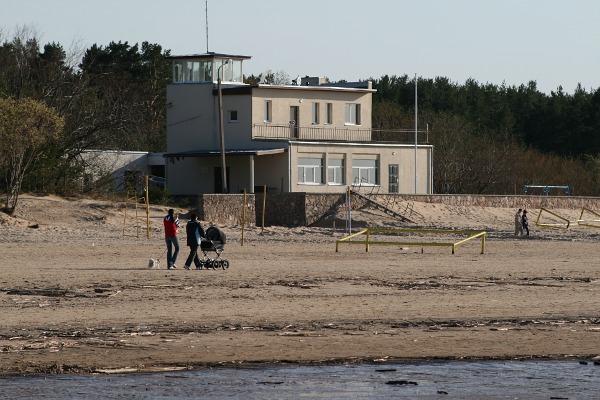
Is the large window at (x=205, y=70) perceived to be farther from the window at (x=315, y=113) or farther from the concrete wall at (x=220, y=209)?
the concrete wall at (x=220, y=209)

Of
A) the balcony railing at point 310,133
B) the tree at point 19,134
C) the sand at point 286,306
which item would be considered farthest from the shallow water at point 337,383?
the balcony railing at point 310,133

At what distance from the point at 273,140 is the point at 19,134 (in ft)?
59.0

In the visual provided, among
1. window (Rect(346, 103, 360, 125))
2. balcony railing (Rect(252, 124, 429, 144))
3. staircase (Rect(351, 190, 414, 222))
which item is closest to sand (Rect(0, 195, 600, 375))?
staircase (Rect(351, 190, 414, 222))

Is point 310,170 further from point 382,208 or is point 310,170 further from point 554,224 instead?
point 554,224

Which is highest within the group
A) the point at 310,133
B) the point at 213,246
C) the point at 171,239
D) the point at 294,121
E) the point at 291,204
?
the point at 294,121

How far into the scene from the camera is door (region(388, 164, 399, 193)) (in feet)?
211

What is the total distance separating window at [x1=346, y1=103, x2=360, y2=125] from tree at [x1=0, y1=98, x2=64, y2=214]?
841 inches

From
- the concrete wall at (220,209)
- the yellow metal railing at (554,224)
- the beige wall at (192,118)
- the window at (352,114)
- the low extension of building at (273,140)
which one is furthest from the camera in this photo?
the window at (352,114)

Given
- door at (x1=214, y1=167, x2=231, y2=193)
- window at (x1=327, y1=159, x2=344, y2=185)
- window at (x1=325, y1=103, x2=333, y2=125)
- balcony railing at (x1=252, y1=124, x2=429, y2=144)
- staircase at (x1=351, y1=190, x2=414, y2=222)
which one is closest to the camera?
staircase at (x1=351, y1=190, x2=414, y2=222)

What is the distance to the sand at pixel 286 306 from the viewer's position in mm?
15932

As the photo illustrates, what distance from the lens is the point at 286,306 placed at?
20.7 meters

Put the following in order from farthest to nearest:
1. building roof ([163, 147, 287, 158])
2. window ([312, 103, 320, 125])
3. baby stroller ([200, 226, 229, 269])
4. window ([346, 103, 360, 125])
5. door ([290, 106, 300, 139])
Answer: window ([346, 103, 360, 125])
window ([312, 103, 320, 125])
door ([290, 106, 300, 139])
building roof ([163, 147, 287, 158])
baby stroller ([200, 226, 229, 269])

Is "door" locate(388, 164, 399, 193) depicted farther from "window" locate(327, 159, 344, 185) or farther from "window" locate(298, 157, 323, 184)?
"window" locate(298, 157, 323, 184)

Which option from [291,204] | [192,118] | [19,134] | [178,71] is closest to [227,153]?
[192,118]
